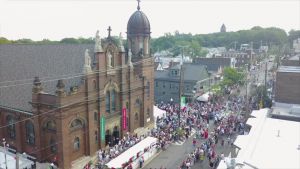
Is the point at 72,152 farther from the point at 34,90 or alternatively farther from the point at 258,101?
the point at 258,101

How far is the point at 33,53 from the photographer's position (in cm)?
3325

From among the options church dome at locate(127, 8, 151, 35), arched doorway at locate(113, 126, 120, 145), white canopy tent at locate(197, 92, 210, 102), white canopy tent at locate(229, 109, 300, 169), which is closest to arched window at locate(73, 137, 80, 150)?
arched doorway at locate(113, 126, 120, 145)

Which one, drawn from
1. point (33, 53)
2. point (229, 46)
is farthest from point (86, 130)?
point (229, 46)

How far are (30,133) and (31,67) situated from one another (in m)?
7.02

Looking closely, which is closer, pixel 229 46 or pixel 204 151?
pixel 204 151

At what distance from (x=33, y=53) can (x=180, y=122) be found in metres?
19.3

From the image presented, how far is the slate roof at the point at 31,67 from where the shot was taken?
96.6 feet

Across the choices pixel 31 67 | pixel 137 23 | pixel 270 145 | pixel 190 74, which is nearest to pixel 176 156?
pixel 270 145

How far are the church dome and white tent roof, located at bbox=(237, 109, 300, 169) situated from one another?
57.1 feet

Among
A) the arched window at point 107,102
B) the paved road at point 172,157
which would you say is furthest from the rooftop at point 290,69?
the arched window at point 107,102

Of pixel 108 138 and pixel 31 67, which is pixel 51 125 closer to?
pixel 108 138

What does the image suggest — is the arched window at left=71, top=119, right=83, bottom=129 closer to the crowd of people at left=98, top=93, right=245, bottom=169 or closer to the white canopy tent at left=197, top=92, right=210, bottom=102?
the crowd of people at left=98, top=93, right=245, bottom=169

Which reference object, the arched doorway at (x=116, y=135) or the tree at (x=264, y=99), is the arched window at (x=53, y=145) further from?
the tree at (x=264, y=99)

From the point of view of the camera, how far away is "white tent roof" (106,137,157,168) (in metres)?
26.0
